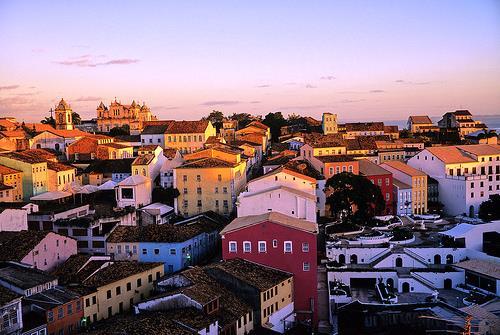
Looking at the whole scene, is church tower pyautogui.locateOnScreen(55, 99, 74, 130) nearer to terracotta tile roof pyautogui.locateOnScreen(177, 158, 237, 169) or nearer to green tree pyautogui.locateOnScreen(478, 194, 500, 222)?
terracotta tile roof pyautogui.locateOnScreen(177, 158, 237, 169)

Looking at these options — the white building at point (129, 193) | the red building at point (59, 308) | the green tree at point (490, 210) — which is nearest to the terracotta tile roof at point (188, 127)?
the white building at point (129, 193)

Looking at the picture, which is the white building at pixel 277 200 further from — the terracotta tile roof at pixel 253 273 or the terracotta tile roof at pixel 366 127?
the terracotta tile roof at pixel 366 127

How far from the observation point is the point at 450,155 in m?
38.7

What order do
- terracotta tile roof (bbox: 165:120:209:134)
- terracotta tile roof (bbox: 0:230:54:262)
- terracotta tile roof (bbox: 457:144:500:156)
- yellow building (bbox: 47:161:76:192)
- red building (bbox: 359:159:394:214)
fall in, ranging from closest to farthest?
terracotta tile roof (bbox: 0:230:54:262)
yellow building (bbox: 47:161:76:192)
red building (bbox: 359:159:394:214)
terracotta tile roof (bbox: 457:144:500:156)
terracotta tile roof (bbox: 165:120:209:134)

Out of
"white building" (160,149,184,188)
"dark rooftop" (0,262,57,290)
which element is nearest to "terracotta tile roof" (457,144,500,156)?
"white building" (160,149,184,188)

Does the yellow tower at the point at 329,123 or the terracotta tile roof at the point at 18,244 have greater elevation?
the yellow tower at the point at 329,123

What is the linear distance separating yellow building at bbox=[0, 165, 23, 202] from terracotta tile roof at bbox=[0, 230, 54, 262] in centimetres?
834

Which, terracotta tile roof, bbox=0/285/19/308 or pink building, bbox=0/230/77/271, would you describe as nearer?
terracotta tile roof, bbox=0/285/19/308

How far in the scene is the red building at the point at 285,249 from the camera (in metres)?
21.3

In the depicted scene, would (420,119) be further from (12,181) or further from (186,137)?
(12,181)

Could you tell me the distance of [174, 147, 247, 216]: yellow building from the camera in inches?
1249

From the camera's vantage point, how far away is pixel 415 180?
3609cm

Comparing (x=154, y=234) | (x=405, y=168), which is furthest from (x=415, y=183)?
(x=154, y=234)

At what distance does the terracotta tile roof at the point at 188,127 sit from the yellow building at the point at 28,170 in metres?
13.0
